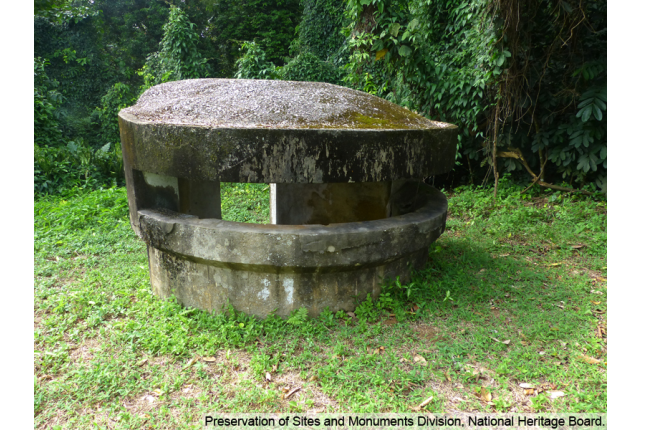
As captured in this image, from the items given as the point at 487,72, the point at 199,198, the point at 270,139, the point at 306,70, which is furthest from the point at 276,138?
the point at 306,70

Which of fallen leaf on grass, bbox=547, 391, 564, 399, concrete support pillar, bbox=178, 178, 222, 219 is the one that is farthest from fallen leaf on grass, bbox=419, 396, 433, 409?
concrete support pillar, bbox=178, 178, 222, 219

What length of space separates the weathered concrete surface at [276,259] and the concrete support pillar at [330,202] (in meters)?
0.91

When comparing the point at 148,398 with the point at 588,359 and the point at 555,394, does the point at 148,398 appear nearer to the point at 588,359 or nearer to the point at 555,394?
the point at 555,394

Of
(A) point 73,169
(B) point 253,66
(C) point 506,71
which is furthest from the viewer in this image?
(B) point 253,66

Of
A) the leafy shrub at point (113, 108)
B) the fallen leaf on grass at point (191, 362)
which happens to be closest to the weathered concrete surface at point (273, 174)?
the fallen leaf on grass at point (191, 362)

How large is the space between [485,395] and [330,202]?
2725mm

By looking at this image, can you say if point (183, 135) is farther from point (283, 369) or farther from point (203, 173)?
point (283, 369)

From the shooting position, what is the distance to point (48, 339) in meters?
2.79

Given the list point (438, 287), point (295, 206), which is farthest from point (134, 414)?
point (295, 206)

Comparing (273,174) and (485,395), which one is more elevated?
(273,174)

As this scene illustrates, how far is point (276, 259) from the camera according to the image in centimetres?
273

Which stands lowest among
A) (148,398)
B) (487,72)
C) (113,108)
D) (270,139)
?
(148,398)

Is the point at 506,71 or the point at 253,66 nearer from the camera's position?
the point at 506,71

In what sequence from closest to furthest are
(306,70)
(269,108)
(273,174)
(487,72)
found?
(273,174) < (269,108) < (487,72) < (306,70)
